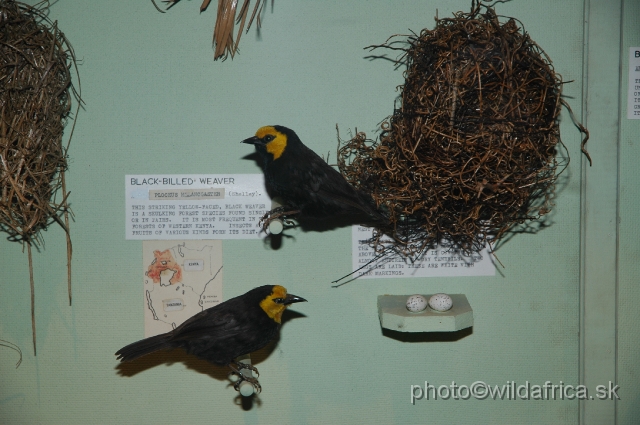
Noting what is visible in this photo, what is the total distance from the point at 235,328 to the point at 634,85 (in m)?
1.52

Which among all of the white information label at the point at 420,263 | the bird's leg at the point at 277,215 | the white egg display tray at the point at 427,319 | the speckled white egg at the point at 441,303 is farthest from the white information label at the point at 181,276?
the speckled white egg at the point at 441,303

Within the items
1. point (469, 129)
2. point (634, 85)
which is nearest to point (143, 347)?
point (469, 129)

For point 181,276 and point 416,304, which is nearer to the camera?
point 416,304

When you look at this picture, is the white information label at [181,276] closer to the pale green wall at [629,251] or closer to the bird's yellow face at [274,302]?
the bird's yellow face at [274,302]

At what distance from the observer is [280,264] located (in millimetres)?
1544

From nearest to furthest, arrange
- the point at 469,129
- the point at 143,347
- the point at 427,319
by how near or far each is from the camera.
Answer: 1. the point at 469,129
2. the point at 427,319
3. the point at 143,347

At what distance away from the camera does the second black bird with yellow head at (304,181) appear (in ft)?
4.31

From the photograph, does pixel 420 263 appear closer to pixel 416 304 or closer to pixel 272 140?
pixel 416 304

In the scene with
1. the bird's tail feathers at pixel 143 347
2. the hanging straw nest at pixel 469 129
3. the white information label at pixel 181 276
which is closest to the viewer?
the hanging straw nest at pixel 469 129

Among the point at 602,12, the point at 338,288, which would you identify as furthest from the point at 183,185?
the point at 602,12

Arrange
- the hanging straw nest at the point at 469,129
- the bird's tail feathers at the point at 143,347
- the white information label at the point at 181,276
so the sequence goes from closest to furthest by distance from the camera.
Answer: the hanging straw nest at the point at 469,129, the bird's tail feathers at the point at 143,347, the white information label at the point at 181,276

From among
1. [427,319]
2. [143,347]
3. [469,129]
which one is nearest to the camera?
[469,129]

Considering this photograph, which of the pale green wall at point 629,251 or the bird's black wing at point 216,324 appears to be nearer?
the bird's black wing at point 216,324

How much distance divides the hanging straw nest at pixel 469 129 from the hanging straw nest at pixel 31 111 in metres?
1.02
